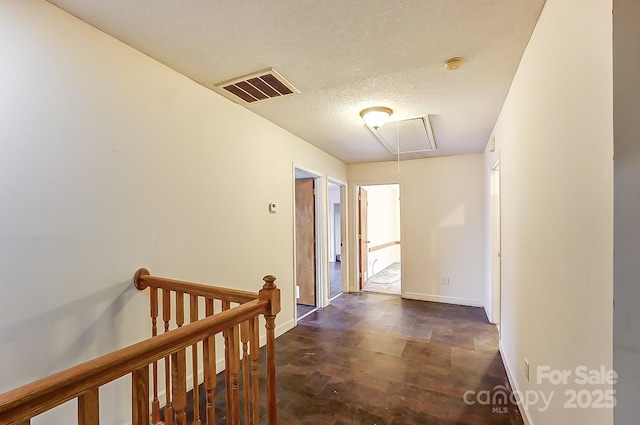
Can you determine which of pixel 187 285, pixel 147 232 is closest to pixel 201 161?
pixel 147 232

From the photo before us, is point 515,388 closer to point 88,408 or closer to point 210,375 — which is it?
point 210,375

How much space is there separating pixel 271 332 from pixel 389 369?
157cm

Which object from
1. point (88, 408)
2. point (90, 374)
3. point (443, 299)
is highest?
point (90, 374)

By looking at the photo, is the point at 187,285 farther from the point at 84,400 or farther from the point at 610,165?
the point at 610,165

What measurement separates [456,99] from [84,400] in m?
2.98

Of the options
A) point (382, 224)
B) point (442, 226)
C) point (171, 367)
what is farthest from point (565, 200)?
point (382, 224)

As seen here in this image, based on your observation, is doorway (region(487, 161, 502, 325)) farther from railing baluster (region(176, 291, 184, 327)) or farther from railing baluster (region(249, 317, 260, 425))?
railing baluster (region(176, 291, 184, 327))

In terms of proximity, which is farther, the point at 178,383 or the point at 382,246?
the point at 382,246

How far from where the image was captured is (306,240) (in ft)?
14.4

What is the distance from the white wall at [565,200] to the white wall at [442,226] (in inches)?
98.4

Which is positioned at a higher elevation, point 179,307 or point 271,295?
point 271,295

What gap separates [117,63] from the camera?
5.68 feet

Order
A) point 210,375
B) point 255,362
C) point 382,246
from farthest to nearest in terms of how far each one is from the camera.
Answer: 1. point 382,246
2. point 255,362
3. point 210,375

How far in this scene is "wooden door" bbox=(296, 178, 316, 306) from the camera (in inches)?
172
